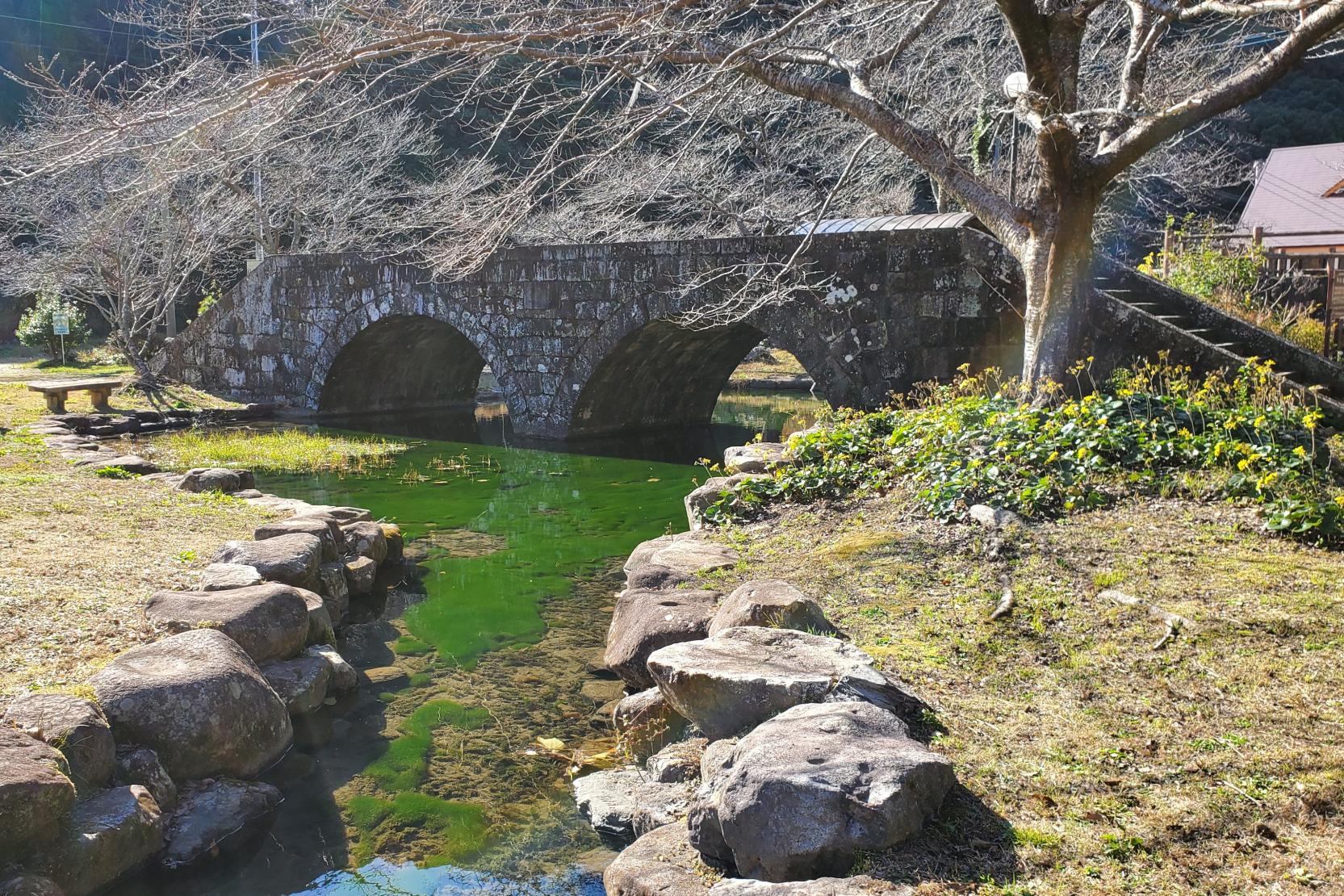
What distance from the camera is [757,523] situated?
24.3ft

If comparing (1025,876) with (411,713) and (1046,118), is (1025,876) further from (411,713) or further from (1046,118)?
(1046,118)

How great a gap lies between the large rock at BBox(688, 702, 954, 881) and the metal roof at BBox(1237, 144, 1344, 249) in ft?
73.9

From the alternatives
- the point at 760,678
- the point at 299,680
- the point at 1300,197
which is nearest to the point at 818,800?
the point at 760,678

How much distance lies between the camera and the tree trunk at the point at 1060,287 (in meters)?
7.82

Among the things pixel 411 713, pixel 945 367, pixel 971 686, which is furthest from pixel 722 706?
pixel 945 367

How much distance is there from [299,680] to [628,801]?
1.90 m

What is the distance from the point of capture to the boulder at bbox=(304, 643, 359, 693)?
557cm

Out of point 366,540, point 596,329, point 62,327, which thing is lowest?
point 366,540

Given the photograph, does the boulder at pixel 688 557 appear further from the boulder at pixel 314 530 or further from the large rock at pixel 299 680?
the boulder at pixel 314 530

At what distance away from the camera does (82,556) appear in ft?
20.3

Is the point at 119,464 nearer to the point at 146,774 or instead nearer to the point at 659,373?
the point at 146,774

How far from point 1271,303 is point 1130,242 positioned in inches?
447

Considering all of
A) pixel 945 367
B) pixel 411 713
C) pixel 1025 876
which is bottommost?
pixel 411 713

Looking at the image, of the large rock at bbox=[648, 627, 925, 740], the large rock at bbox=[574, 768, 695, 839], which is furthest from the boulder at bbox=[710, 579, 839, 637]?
the large rock at bbox=[574, 768, 695, 839]
